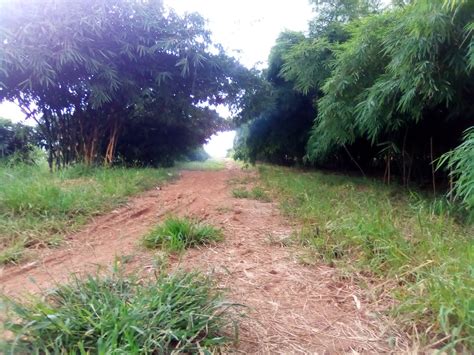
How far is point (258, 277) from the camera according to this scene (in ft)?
4.46

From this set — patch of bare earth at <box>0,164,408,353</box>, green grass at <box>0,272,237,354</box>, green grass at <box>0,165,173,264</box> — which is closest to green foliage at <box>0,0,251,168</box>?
green grass at <box>0,165,173,264</box>

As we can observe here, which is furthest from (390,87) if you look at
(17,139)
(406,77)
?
(17,139)

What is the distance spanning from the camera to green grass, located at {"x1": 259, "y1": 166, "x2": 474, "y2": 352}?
0.94 meters

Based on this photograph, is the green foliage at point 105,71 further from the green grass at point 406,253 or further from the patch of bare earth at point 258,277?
the green grass at point 406,253

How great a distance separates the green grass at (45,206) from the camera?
1.61 meters

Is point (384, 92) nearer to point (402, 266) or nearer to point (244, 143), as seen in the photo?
point (402, 266)

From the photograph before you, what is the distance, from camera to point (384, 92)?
2311 millimetres

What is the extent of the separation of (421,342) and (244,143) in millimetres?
6351

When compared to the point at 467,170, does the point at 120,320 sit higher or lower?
lower

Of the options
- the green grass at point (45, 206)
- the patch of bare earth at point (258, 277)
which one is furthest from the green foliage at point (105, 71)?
the patch of bare earth at point (258, 277)

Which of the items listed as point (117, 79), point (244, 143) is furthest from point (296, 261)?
point (244, 143)

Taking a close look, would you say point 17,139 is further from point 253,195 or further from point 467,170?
point 467,170

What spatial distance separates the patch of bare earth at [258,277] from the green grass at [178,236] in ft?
0.19

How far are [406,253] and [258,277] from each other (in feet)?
2.28
